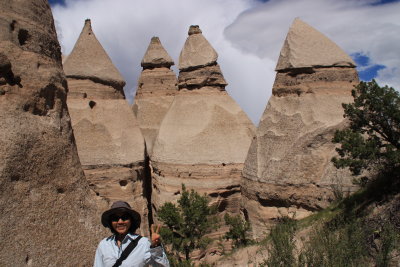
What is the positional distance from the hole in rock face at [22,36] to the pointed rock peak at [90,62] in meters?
8.20

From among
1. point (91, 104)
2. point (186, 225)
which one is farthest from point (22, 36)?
point (91, 104)

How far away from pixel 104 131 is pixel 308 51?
6477 millimetres

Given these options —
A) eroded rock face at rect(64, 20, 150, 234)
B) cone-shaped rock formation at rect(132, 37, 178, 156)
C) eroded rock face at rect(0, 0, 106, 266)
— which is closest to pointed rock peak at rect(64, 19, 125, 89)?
eroded rock face at rect(64, 20, 150, 234)

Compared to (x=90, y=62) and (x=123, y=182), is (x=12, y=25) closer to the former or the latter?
(x=123, y=182)

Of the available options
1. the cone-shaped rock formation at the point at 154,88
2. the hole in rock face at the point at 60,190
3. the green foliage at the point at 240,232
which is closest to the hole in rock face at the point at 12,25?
the hole in rock face at the point at 60,190

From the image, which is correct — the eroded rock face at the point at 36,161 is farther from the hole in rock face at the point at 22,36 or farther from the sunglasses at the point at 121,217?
the sunglasses at the point at 121,217

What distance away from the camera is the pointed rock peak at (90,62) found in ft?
42.2

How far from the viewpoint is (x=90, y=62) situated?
519 inches

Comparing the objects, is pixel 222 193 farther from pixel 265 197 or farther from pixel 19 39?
pixel 19 39

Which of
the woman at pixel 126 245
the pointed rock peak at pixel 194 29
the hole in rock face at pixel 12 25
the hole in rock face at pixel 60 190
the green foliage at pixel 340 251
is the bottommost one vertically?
the green foliage at pixel 340 251

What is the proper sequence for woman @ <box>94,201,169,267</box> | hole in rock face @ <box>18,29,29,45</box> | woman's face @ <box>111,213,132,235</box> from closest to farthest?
1. woman @ <box>94,201,169,267</box>
2. woman's face @ <box>111,213,132,235</box>
3. hole in rock face @ <box>18,29,29,45</box>

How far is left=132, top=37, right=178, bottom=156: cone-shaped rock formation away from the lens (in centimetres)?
1647

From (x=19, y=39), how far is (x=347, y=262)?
4.76m

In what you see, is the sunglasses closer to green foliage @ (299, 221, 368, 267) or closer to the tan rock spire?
green foliage @ (299, 221, 368, 267)
